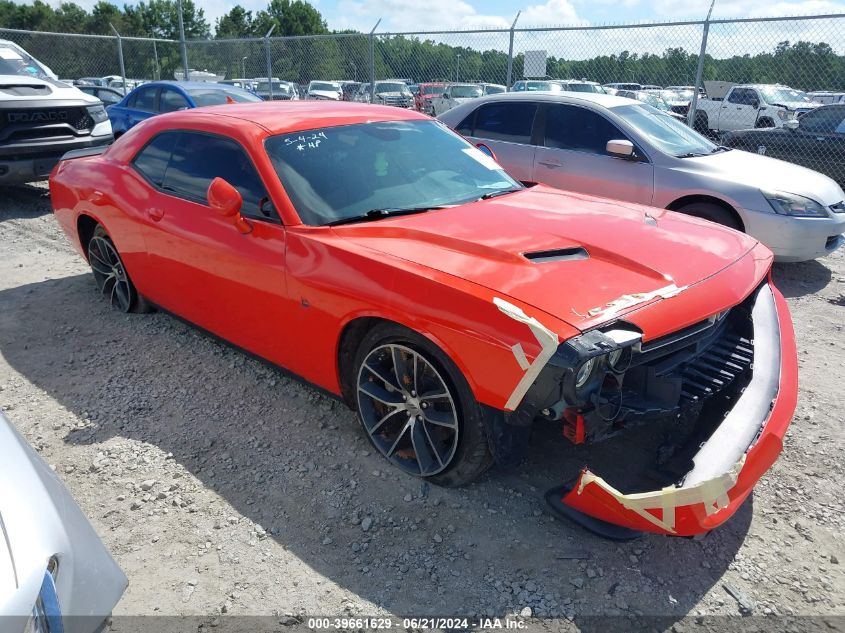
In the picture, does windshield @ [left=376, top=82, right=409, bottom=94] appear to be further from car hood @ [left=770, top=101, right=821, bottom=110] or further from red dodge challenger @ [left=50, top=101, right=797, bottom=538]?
red dodge challenger @ [left=50, top=101, right=797, bottom=538]

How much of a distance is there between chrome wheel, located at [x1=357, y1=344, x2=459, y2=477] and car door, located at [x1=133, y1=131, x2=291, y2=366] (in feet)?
1.91

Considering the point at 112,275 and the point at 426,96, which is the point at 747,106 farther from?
the point at 112,275

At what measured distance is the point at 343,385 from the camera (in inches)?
122

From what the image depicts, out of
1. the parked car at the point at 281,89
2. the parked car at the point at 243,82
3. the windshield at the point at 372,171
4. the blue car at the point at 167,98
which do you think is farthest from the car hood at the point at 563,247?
the parked car at the point at 243,82

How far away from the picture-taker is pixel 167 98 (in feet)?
31.5

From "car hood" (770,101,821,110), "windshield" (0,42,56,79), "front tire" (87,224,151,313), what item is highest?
"windshield" (0,42,56,79)

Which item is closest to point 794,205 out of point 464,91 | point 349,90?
point 464,91

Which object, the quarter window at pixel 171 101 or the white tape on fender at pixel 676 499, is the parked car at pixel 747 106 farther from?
the white tape on fender at pixel 676 499

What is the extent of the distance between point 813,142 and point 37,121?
10887 millimetres

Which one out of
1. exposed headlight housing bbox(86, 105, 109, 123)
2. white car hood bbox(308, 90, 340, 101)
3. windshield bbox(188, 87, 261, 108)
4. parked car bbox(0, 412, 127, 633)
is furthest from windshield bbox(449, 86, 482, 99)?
parked car bbox(0, 412, 127, 633)

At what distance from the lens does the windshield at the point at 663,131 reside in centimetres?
620

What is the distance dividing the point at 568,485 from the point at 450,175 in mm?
1908

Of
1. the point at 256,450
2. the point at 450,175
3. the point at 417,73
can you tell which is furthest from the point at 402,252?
the point at 417,73

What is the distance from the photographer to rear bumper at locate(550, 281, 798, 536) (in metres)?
2.08
